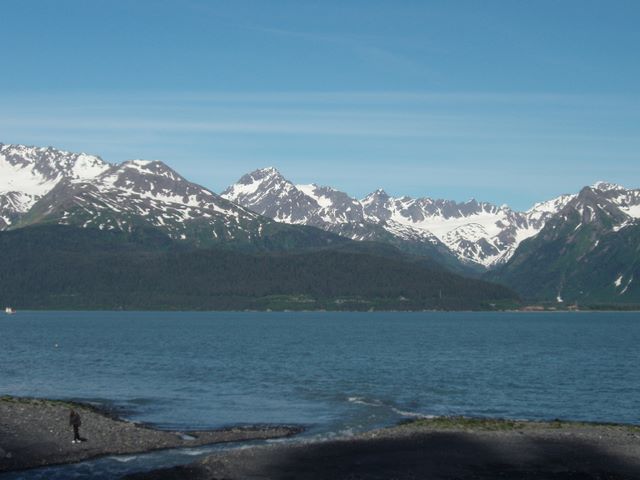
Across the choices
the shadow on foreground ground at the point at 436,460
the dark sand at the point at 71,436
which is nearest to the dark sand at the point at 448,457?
the shadow on foreground ground at the point at 436,460

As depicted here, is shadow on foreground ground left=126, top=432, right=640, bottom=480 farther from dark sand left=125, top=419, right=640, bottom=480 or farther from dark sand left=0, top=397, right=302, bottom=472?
dark sand left=0, top=397, right=302, bottom=472

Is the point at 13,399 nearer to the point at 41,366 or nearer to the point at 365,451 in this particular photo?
the point at 365,451

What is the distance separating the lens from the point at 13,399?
87.2 m

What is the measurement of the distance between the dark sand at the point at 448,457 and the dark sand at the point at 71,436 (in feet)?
25.3

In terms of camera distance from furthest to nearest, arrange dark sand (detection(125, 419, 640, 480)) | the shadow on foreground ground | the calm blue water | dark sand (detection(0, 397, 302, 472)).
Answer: the calm blue water < dark sand (detection(0, 397, 302, 472)) < dark sand (detection(125, 419, 640, 480)) < the shadow on foreground ground

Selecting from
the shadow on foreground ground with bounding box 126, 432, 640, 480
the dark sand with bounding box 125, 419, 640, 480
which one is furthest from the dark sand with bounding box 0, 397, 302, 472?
the shadow on foreground ground with bounding box 126, 432, 640, 480

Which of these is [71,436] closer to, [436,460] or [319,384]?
[436,460]

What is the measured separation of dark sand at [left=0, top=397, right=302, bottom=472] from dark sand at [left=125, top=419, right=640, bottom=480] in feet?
25.3

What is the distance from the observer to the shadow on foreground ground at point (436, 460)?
191 ft

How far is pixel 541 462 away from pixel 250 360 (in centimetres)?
9804

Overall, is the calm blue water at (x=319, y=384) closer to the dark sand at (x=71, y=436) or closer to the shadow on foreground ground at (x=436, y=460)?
the dark sand at (x=71, y=436)

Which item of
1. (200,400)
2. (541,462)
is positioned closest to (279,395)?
(200,400)

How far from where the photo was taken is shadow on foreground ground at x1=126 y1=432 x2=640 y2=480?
58125 millimetres

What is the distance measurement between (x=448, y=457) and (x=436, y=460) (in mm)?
1455
